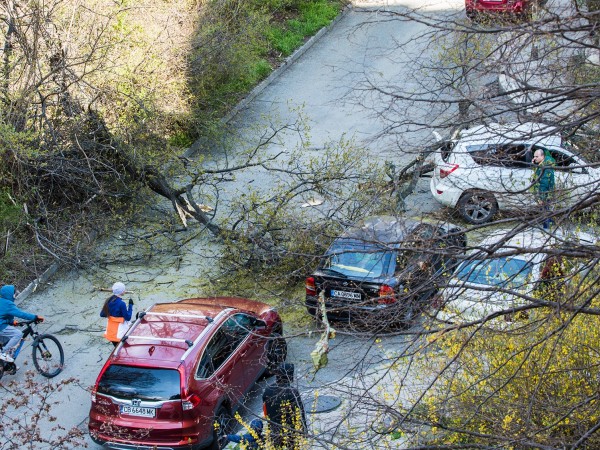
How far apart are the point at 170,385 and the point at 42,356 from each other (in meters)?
3.25

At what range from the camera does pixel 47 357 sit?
1227 centimetres

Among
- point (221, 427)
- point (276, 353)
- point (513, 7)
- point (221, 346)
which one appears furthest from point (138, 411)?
point (513, 7)

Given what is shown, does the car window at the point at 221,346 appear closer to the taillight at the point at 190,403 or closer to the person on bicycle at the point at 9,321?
the taillight at the point at 190,403

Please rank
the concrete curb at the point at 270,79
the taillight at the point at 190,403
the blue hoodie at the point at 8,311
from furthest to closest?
the concrete curb at the point at 270,79
the blue hoodie at the point at 8,311
the taillight at the point at 190,403

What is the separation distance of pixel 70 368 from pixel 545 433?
776 centimetres

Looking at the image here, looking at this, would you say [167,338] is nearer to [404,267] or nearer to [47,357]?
[47,357]

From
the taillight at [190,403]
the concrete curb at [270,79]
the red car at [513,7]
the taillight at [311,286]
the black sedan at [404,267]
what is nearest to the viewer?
the black sedan at [404,267]

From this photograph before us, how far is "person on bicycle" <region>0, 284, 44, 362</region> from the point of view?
1195 centimetres

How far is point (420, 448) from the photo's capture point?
6.55 meters

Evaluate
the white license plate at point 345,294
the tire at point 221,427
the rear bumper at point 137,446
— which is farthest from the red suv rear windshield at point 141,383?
the white license plate at point 345,294

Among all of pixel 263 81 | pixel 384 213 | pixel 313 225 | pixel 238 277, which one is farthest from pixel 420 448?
Answer: pixel 263 81

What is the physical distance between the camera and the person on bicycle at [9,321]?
12.0 m

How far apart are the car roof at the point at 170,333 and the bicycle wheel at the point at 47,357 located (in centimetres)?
190

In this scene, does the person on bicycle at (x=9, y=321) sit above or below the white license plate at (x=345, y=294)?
above
